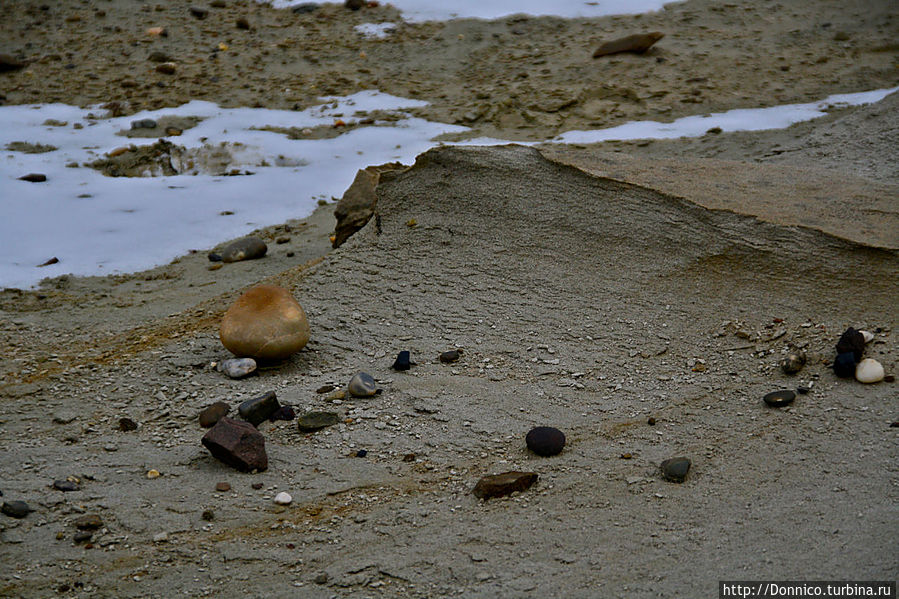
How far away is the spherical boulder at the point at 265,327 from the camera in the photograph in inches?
121

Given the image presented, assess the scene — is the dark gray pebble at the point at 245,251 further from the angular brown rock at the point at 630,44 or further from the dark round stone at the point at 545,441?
the angular brown rock at the point at 630,44

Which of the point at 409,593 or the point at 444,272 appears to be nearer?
the point at 409,593

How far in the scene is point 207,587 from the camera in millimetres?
2006

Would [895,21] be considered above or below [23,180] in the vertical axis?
above

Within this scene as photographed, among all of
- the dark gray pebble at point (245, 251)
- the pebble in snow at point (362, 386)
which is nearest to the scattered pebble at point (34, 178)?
the dark gray pebble at point (245, 251)

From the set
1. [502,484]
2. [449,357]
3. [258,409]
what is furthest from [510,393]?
[258,409]

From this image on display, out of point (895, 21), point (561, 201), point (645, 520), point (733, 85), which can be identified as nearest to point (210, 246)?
point (561, 201)

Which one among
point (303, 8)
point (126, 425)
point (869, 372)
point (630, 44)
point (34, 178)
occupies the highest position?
point (303, 8)

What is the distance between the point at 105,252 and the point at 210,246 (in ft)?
2.04

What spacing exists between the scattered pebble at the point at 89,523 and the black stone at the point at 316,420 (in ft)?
2.32

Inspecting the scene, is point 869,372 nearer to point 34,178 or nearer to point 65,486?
point 65,486

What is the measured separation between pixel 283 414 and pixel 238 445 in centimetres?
35

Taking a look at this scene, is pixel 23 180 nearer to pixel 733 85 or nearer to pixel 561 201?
pixel 561 201

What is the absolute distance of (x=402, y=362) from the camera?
3078mm
